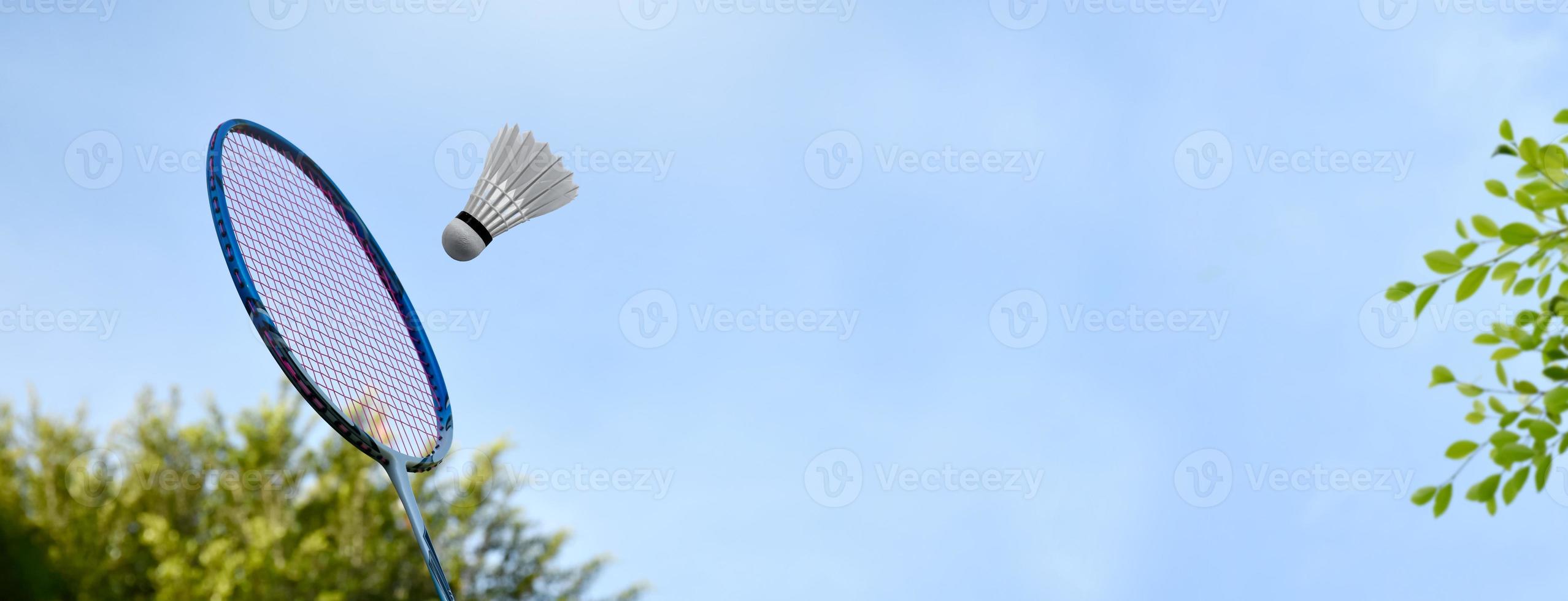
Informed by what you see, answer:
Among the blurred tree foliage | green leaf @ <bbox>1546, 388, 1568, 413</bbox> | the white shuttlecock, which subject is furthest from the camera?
the blurred tree foliage

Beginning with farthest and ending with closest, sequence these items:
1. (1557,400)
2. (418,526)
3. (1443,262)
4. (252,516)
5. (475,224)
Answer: (252,516) < (475,224) < (418,526) < (1443,262) < (1557,400)

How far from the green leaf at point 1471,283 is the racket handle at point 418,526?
322 cm

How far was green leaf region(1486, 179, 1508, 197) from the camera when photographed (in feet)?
8.75

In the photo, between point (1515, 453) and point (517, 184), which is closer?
point (1515, 453)

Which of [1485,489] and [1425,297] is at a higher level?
[1425,297]

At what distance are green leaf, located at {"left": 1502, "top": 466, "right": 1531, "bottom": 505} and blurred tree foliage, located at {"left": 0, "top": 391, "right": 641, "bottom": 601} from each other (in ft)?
31.8

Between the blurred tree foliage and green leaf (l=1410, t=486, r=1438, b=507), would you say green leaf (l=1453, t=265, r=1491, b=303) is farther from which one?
A: the blurred tree foliage

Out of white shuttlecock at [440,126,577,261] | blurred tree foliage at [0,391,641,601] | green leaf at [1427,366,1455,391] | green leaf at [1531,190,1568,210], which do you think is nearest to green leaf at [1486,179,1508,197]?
green leaf at [1531,190,1568,210]

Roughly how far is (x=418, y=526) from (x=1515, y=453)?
10.8 feet

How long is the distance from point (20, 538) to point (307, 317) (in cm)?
136

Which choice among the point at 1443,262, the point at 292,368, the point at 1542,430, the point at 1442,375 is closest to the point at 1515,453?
the point at 1542,430

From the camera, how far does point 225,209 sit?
4.25 m

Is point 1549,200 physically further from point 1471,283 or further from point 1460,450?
point 1460,450

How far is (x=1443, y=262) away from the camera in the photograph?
2.55 meters
